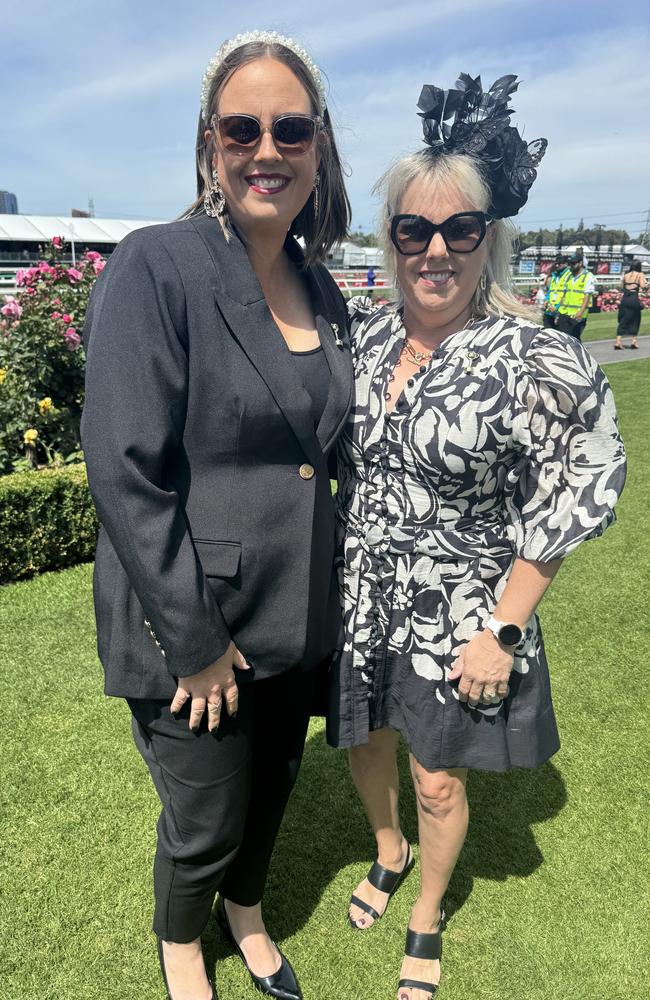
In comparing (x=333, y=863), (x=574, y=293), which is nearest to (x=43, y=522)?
(x=333, y=863)

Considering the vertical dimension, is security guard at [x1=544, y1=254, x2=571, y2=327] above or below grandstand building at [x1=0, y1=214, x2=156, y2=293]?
below

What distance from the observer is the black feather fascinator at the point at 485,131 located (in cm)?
182

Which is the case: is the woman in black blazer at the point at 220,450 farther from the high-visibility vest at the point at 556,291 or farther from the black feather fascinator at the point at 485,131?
the high-visibility vest at the point at 556,291

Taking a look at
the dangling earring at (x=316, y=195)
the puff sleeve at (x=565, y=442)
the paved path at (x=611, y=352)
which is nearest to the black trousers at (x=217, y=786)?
the puff sleeve at (x=565, y=442)

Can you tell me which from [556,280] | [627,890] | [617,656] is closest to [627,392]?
[556,280]

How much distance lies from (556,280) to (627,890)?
11284 millimetres

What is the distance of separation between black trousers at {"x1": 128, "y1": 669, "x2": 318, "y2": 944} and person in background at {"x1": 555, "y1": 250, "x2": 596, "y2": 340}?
1096 centimetres

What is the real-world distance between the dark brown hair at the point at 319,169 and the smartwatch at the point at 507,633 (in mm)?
1110

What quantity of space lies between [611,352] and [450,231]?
50.6 feet

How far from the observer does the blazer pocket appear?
156cm

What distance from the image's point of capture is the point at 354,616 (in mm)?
2047

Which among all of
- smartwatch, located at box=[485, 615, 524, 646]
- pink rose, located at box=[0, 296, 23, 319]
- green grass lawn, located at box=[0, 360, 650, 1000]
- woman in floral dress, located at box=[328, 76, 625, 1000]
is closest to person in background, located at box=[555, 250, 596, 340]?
pink rose, located at box=[0, 296, 23, 319]

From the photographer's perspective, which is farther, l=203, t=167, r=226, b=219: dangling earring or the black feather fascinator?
the black feather fascinator

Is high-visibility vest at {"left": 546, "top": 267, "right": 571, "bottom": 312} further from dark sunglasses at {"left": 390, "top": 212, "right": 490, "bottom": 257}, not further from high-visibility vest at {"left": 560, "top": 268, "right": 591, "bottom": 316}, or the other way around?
dark sunglasses at {"left": 390, "top": 212, "right": 490, "bottom": 257}
